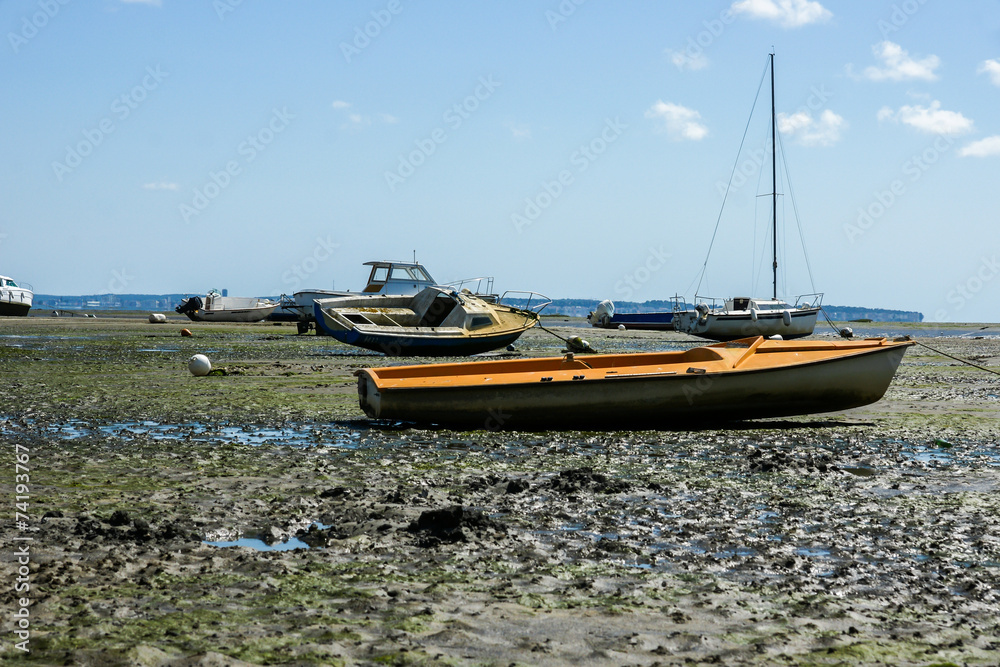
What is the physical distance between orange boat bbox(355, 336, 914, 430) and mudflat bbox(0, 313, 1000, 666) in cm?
37

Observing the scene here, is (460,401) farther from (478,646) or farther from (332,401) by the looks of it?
(478,646)

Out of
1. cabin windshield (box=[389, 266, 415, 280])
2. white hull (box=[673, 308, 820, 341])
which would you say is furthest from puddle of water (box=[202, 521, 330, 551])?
white hull (box=[673, 308, 820, 341])

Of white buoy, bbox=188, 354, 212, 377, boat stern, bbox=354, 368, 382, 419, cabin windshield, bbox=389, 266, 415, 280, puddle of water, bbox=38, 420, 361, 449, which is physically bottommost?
puddle of water, bbox=38, 420, 361, 449

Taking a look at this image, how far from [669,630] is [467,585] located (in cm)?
120

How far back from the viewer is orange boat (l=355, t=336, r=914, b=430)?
1159 cm

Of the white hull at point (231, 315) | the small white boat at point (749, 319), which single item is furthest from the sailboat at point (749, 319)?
the white hull at point (231, 315)

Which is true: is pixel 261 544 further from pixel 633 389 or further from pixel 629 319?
pixel 629 319

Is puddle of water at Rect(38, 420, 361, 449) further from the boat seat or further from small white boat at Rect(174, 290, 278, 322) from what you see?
small white boat at Rect(174, 290, 278, 322)

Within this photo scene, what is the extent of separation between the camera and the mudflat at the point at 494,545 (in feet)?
14.3

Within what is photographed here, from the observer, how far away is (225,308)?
5378cm

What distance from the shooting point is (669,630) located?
4.53m

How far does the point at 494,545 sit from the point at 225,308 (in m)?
50.2

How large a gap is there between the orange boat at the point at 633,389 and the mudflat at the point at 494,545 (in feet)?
1.23

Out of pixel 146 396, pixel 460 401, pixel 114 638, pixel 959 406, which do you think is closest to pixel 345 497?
pixel 114 638
